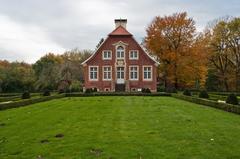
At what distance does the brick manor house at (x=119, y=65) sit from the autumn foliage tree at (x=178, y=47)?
229cm

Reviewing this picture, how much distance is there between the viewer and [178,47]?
48.8 metres

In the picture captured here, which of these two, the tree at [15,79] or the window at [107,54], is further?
the tree at [15,79]

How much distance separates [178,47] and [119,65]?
30.5 feet

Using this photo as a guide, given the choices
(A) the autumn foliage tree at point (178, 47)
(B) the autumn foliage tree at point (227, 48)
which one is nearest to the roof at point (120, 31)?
(A) the autumn foliage tree at point (178, 47)

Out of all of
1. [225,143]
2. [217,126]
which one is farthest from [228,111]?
[225,143]

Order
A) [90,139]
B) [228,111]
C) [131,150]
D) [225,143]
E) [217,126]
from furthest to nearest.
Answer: [228,111] < [217,126] < [90,139] < [225,143] < [131,150]

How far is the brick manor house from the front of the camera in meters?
48.7

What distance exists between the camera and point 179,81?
49781 mm

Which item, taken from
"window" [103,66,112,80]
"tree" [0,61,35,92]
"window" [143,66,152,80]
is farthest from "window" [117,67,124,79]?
"tree" [0,61,35,92]

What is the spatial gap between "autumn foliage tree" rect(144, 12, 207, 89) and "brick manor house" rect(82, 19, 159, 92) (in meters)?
2.29

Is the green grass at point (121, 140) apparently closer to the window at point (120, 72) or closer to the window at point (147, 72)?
the window at point (120, 72)

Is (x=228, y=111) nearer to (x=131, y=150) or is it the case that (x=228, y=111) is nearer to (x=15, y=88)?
(x=131, y=150)

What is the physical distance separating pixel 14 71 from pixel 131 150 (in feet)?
184

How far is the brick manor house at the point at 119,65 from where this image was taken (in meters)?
48.7
